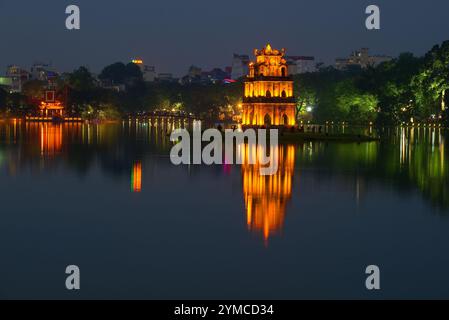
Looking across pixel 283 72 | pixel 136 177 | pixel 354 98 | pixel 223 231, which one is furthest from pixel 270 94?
pixel 223 231

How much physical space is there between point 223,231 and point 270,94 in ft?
276

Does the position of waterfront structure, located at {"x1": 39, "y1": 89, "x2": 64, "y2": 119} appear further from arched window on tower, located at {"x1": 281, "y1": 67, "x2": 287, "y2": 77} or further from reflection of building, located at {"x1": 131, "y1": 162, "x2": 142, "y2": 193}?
reflection of building, located at {"x1": 131, "y1": 162, "x2": 142, "y2": 193}

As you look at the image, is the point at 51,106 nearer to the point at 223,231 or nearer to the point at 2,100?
the point at 2,100

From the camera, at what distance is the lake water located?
23.3 m

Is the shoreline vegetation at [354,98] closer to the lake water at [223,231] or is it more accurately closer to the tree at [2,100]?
the tree at [2,100]

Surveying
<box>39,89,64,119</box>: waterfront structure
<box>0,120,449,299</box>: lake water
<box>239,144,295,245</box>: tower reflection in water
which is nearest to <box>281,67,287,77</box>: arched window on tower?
<box>239,144,295,245</box>: tower reflection in water

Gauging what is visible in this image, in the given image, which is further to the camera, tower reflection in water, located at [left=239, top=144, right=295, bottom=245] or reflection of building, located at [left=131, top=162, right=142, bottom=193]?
reflection of building, located at [left=131, top=162, right=142, bottom=193]

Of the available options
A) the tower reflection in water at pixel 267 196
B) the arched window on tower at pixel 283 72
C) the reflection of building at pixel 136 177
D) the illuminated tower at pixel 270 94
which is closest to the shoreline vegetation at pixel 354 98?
the arched window on tower at pixel 283 72

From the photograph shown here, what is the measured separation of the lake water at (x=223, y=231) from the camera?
76.6 feet

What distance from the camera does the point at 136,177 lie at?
167 feet

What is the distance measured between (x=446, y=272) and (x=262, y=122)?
89.4 metres

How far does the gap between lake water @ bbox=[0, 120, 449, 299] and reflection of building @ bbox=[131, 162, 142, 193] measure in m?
0.16

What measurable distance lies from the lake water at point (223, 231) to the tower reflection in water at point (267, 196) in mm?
74

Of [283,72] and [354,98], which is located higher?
[283,72]
